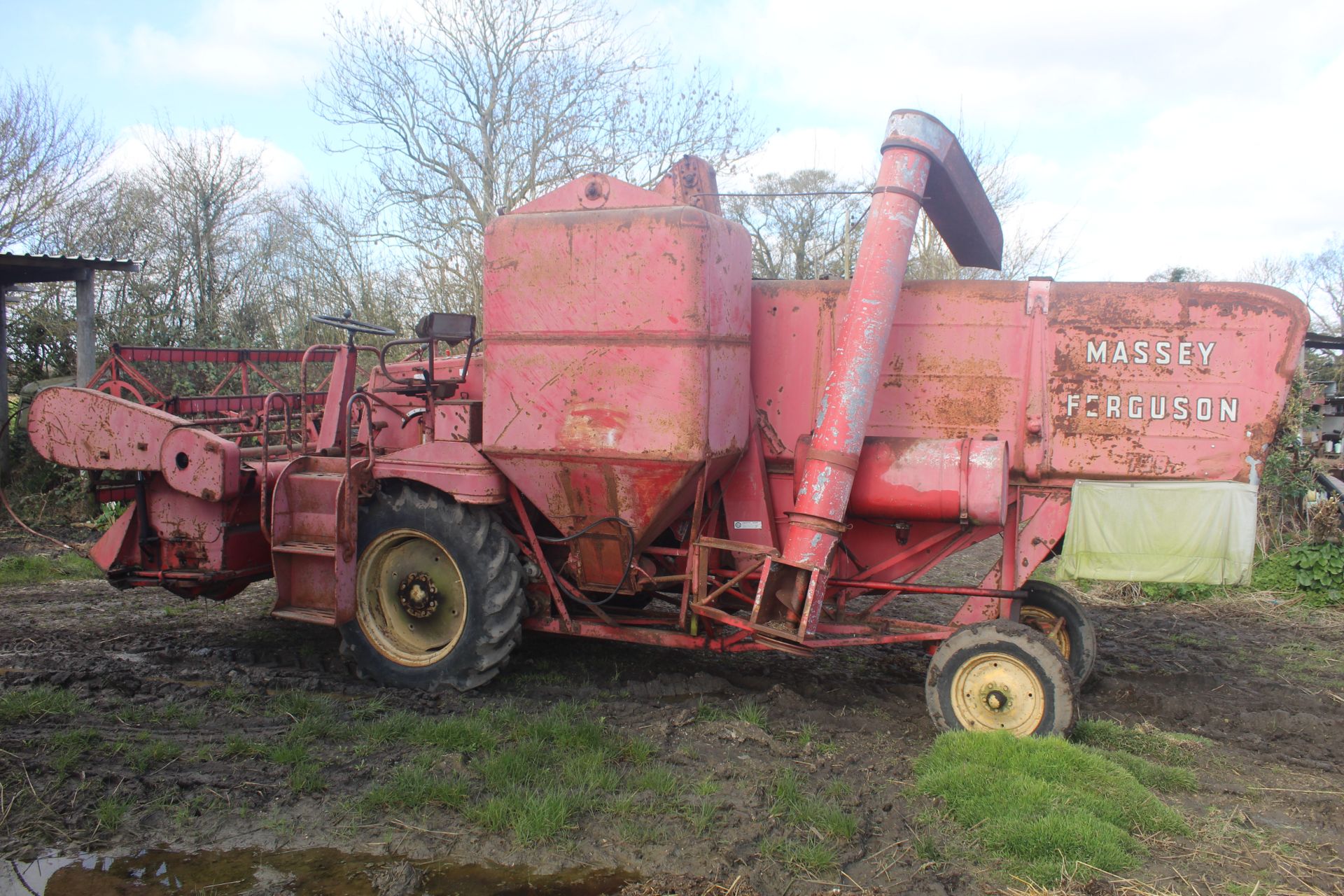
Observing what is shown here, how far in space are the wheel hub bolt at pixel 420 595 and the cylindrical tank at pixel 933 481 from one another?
7.92 ft

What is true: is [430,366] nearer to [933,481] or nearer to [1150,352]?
[933,481]

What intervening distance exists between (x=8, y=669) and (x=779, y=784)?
4321mm

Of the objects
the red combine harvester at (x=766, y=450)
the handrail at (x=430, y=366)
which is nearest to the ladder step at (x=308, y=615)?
the red combine harvester at (x=766, y=450)

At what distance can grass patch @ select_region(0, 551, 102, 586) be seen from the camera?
312 inches

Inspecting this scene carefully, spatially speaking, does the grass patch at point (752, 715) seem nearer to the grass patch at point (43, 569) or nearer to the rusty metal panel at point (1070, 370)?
the rusty metal panel at point (1070, 370)

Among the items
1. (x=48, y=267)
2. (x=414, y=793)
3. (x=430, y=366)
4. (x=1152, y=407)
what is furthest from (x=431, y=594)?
(x=48, y=267)

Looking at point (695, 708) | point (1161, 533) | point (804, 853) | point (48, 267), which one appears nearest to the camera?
point (804, 853)

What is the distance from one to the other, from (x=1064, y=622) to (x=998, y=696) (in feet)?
4.03

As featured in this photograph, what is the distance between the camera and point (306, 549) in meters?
5.39

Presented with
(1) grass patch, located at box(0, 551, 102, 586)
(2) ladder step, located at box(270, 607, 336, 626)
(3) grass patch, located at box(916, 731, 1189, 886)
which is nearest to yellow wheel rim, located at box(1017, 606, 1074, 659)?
(3) grass patch, located at box(916, 731, 1189, 886)

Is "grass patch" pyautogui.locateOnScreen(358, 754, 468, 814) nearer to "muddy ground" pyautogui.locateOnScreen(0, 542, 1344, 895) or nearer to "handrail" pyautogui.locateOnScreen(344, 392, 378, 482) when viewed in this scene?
"muddy ground" pyautogui.locateOnScreen(0, 542, 1344, 895)

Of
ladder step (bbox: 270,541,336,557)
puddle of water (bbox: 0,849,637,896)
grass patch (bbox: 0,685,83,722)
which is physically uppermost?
ladder step (bbox: 270,541,336,557)

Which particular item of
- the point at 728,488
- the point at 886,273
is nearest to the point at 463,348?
the point at 728,488

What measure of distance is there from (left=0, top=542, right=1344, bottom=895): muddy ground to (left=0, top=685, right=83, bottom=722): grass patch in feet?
0.13
